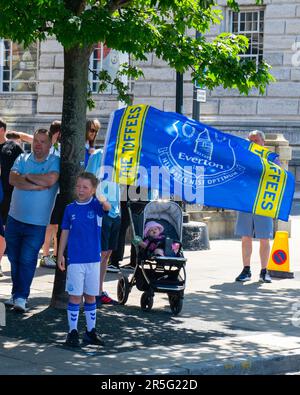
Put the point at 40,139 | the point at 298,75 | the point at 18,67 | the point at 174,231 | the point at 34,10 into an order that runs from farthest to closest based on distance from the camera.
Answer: the point at 18,67
the point at 298,75
the point at 174,231
the point at 40,139
the point at 34,10

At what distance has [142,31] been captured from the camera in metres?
10.5

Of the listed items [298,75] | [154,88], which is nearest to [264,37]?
[298,75]

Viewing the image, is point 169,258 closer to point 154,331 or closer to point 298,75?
point 154,331

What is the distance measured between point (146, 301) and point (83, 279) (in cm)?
190

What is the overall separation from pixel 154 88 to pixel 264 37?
3.81m

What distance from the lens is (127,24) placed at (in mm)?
10359

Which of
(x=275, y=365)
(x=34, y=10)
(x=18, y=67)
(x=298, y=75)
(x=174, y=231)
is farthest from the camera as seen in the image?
(x=18, y=67)

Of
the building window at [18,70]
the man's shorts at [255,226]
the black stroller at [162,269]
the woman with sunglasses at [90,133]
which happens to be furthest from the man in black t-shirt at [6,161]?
the building window at [18,70]

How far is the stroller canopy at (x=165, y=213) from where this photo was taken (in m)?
12.2

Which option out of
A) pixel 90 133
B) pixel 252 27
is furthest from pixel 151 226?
pixel 252 27

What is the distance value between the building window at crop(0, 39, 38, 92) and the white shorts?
86.4 ft

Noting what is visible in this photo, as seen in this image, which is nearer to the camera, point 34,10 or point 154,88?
point 34,10

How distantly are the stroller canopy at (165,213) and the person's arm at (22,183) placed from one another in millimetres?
1454

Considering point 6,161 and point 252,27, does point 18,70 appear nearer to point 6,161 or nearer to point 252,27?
point 252,27
